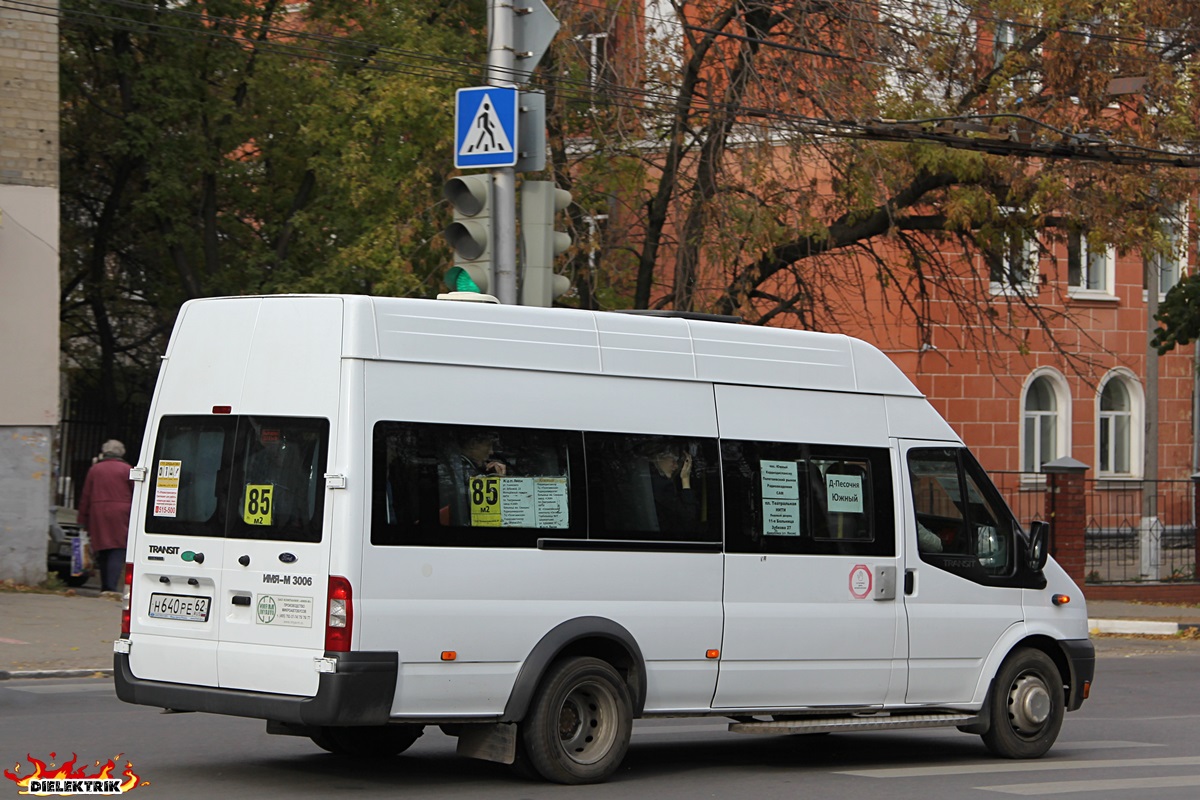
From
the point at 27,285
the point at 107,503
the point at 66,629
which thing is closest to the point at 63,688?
the point at 66,629

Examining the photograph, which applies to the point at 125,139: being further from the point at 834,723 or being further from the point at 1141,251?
the point at 834,723

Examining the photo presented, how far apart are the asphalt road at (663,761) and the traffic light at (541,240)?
10.6 ft

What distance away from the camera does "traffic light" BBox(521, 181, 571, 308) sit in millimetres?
12367

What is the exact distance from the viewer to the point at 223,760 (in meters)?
9.02

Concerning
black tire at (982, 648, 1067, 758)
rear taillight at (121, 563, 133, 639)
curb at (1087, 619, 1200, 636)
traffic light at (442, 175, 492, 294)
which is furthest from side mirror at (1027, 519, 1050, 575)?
curb at (1087, 619, 1200, 636)

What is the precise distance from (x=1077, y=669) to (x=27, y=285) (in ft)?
46.2

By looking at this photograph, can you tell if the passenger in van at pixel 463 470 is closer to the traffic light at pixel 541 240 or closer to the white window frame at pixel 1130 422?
the traffic light at pixel 541 240

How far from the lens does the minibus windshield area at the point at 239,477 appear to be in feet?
25.5

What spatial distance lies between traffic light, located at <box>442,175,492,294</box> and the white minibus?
299 cm

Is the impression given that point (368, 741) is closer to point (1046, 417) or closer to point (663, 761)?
point (663, 761)

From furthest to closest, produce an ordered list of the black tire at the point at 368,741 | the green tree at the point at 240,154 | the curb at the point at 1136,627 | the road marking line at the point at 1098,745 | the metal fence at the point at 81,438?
the metal fence at the point at 81,438 → the green tree at the point at 240,154 → the curb at the point at 1136,627 → the road marking line at the point at 1098,745 → the black tire at the point at 368,741

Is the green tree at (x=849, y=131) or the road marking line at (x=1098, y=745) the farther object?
the green tree at (x=849, y=131)

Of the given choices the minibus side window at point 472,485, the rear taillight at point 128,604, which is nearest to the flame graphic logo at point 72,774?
the rear taillight at point 128,604

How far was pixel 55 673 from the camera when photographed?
13312 millimetres
